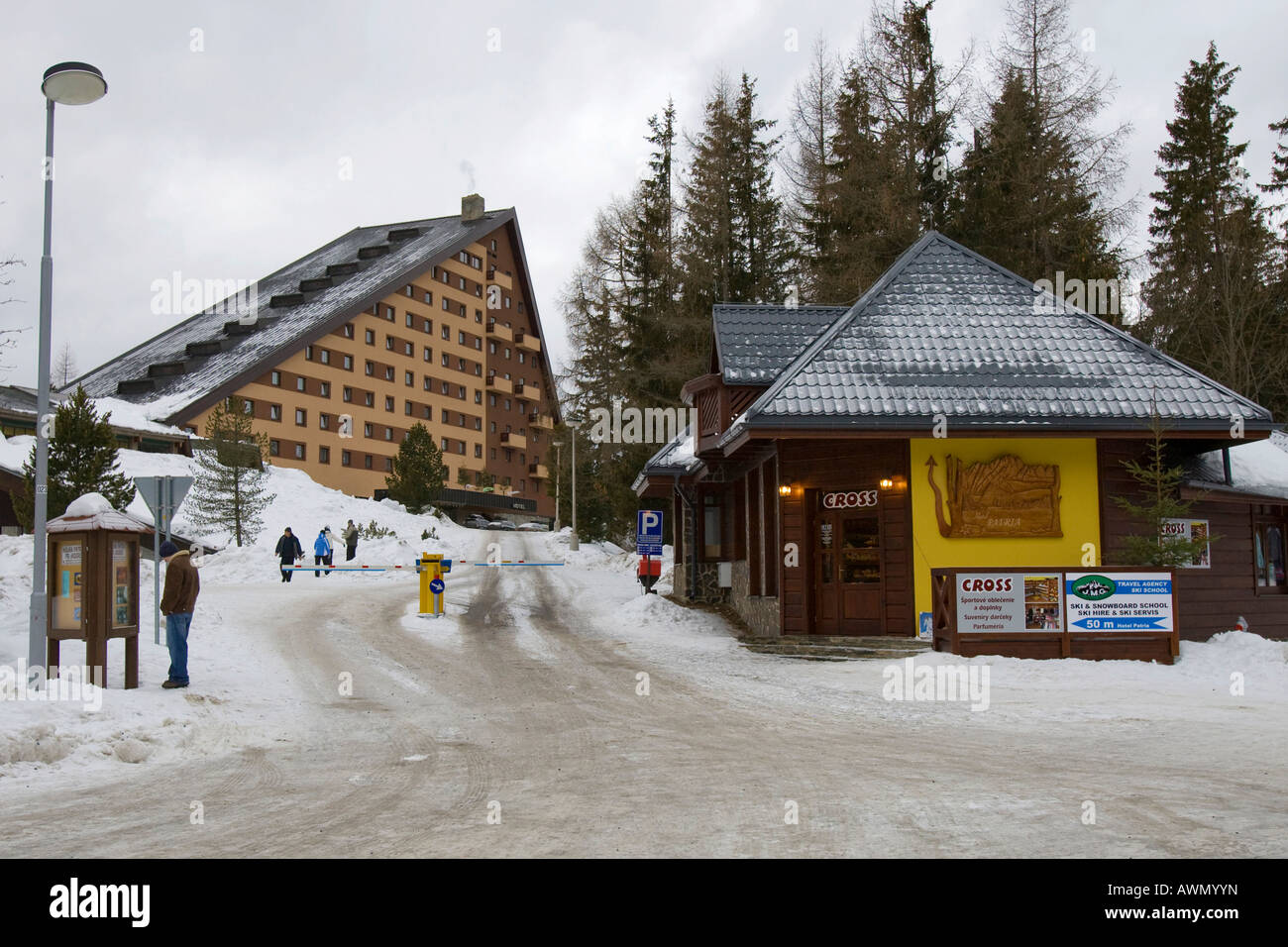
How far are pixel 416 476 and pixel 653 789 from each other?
50817mm

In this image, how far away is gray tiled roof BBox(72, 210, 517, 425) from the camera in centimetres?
5988

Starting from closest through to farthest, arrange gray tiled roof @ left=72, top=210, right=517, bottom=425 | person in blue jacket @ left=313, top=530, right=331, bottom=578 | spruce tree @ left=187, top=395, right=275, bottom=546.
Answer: person in blue jacket @ left=313, top=530, right=331, bottom=578 → spruce tree @ left=187, top=395, right=275, bottom=546 → gray tiled roof @ left=72, top=210, right=517, bottom=425

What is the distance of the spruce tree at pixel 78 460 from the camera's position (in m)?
30.8

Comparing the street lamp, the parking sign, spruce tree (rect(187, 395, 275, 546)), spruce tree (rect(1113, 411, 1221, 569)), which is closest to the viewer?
spruce tree (rect(1113, 411, 1221, 569))

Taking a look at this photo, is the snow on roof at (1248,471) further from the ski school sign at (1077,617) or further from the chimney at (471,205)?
the chimney at (471,205)

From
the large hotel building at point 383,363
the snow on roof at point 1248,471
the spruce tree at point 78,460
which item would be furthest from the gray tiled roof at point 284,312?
the snow on roof at point 1248,471

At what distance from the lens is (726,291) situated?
133 ft

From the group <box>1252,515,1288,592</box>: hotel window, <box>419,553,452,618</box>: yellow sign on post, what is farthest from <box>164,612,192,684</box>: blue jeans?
<box>1252,515,1288,592</box>: hotel window

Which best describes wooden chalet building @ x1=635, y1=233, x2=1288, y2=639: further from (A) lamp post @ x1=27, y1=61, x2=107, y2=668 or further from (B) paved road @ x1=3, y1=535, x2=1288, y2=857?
(A) lamp post @ x1=27, y1=61, x2=107, y2=668

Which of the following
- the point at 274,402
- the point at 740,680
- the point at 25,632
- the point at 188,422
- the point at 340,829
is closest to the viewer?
the point at 340,829

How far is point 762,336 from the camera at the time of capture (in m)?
21.9

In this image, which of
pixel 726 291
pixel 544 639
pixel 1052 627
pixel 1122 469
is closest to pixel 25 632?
pixel 544 639

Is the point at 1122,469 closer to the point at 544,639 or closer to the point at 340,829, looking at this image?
the point at 544,639
